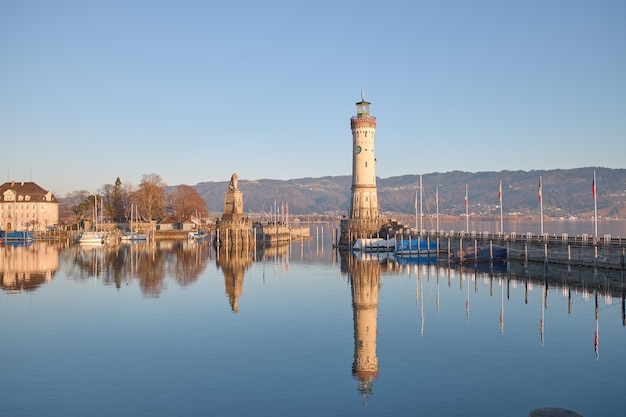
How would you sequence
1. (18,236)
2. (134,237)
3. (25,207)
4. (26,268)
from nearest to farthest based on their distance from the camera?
(26,268) → (18,236) → (134,237) → (25,207)

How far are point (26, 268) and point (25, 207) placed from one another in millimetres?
91436

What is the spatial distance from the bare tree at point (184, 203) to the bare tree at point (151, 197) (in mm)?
5684

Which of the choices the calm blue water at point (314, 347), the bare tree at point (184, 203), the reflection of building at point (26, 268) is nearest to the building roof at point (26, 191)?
the bare tree at point (184, 203)

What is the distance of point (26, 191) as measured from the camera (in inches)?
6156

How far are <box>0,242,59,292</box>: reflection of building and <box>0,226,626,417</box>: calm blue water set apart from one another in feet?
4.12

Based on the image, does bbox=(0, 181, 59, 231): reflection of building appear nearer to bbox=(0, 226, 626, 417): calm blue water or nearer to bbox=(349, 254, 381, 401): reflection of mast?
bbox=(0, 226, 626, 417): calm blue water

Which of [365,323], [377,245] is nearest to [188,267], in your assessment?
[377,245]

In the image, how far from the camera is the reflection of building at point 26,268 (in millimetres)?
57094

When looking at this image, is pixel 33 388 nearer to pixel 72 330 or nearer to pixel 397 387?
pixel 72 330

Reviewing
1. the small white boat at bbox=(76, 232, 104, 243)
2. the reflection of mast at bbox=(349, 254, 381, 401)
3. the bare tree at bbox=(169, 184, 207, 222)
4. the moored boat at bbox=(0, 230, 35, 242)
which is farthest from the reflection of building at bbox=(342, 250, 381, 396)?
the bare tree at bbox=(169, 184, 207, 222)

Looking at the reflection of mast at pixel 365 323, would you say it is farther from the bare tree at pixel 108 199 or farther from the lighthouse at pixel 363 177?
the bare tree at pixel 108 199

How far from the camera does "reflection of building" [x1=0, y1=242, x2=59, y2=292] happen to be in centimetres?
5709

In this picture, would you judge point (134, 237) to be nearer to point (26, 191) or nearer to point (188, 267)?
point (26, 191)

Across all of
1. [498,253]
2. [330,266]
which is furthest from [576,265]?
[330,266]
